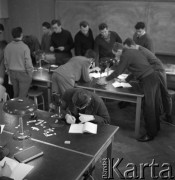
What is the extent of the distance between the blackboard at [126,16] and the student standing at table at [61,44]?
1.55 meters

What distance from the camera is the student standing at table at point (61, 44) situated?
17.7ft

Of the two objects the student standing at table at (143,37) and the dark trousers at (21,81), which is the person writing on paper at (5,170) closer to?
the dark trousers at (21,81)

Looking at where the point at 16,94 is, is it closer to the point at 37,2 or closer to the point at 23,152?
the point at 23,152

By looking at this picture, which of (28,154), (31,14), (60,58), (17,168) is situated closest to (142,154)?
(28,154)

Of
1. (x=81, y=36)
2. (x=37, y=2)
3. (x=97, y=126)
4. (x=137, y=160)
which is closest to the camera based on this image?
(x=97, y=126)

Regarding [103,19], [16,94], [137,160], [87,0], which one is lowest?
[137,160]

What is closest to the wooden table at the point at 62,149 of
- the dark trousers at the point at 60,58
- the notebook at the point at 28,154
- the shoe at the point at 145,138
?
the notebook at the point at 28,154

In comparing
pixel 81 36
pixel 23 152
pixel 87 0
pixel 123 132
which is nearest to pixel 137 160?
pixel 123 132

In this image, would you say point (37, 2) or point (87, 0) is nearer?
point (87, 0)

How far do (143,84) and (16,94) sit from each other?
2.19 m

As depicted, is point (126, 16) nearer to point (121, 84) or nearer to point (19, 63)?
point (121, 84)

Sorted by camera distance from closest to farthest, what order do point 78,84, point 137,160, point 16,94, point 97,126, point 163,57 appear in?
point 97,126 < point 137,160 < point 78,84 < point 16,94 < point 163,57

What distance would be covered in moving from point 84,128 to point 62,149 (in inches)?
14.5

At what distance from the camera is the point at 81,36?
539cm
